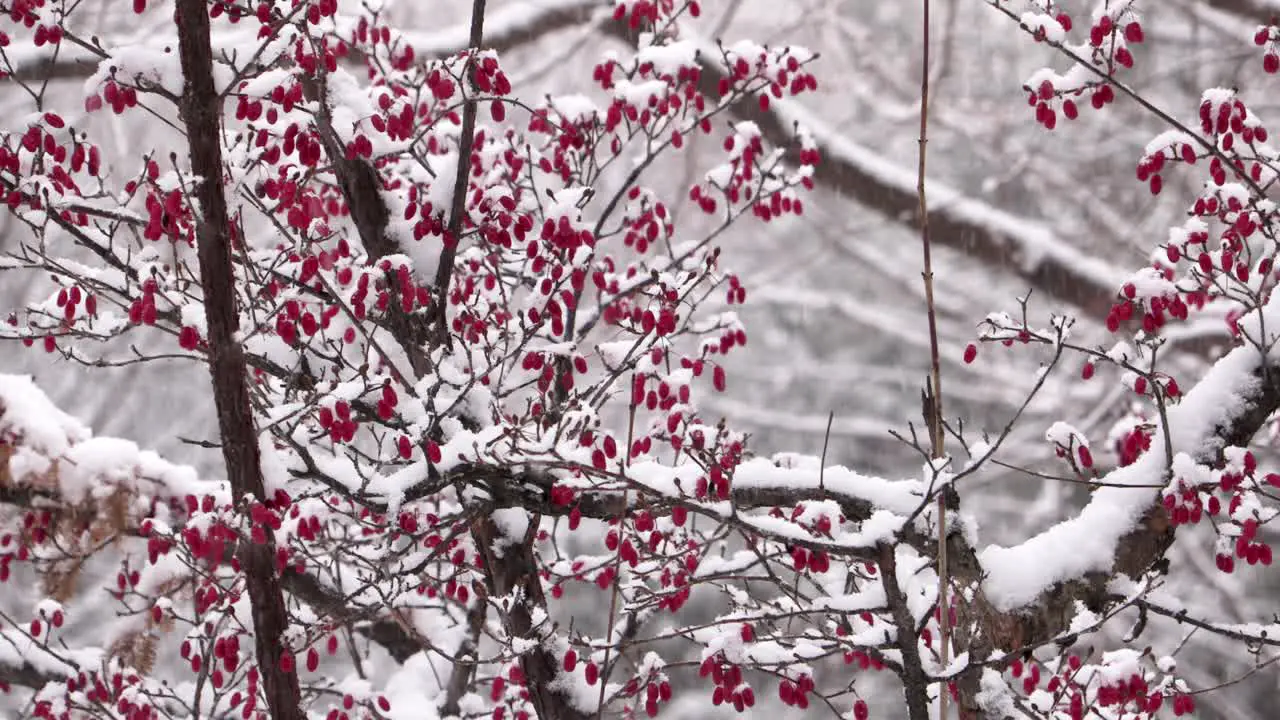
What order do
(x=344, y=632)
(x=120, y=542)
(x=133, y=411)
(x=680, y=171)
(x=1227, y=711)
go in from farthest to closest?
(x=680, y=171)
(x=133, y=411)
(x=1227, y=711)
(x=344, y=632)
(x=120, y=542)

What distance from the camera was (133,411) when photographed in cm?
1315

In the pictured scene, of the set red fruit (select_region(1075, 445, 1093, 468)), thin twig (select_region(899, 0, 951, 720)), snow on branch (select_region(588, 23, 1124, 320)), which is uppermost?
snow on branch (select_region(588, 23, 1124, 320))

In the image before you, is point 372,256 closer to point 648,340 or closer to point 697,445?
point 648,340

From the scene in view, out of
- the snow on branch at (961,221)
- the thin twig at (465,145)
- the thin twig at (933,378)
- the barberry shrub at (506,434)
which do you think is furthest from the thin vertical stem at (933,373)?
the snow on branch at (961,221)

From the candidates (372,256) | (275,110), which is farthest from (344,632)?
(275,110)

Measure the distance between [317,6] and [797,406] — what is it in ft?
44.4

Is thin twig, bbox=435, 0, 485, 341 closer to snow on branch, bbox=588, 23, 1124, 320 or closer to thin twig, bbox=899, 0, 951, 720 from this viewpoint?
thin twig, bbox=899, 0, 951, 720

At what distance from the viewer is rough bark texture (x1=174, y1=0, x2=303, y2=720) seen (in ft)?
9.55

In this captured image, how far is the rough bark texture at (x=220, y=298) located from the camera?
9.55ft

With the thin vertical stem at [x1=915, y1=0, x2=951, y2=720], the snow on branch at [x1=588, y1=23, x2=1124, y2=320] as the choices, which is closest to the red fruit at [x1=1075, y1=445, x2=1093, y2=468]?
the thin vertical stem at [x1=915, y1=0, x2=951, y2=720]

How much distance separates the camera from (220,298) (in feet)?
9.88

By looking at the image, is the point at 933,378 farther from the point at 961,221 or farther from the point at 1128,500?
the point at 961,221

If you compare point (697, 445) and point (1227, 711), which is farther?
point (1227, 711)

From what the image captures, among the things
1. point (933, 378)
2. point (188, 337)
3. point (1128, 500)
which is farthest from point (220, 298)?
point (1128, 500)
